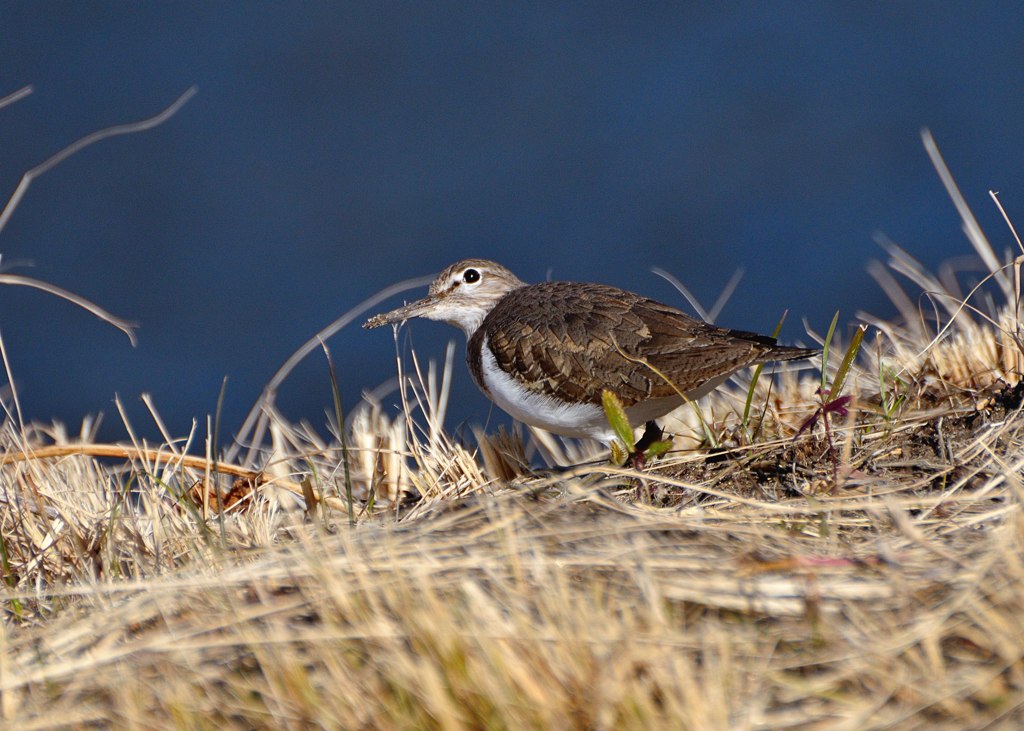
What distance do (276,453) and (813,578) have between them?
3383mm

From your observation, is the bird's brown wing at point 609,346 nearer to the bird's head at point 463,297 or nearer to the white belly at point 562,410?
the white belly at point 562,410

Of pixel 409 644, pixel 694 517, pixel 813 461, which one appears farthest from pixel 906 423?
pixel 409 644

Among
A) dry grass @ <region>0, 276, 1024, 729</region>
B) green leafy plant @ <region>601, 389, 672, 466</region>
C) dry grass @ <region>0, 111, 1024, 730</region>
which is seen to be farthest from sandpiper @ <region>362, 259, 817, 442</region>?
dry grass @ <region>0, 276, 1024, 729</region>

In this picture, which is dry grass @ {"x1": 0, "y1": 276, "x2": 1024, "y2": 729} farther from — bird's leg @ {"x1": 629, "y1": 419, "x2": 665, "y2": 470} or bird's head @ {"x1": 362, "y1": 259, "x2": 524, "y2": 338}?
bird's head @ {"x1": 362, "y1": 259, "x2": 524, "y2": 338}

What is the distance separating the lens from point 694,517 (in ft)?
10.7

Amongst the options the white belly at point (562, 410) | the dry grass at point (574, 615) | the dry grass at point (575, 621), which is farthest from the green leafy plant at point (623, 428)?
the white belly at point (562, 410)

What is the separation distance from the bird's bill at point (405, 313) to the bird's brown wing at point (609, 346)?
0.81 m

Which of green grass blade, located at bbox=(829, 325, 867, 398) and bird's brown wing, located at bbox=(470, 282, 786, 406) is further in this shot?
bird's brown wing, located at bbox=(470, 282, 786, 406)

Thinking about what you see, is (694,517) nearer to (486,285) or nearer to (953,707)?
(953,707)

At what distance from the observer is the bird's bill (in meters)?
6.20

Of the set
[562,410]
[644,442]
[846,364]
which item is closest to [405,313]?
[562,410]

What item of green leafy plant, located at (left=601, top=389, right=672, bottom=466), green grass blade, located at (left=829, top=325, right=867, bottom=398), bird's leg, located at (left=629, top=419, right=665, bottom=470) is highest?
green grass blade, located at (left=829, top=325, right=867, bottom=398)

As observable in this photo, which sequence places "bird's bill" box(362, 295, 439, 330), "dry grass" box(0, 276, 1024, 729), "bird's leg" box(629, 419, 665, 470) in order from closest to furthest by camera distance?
1. "dry grass" box(0, 276, 1024, 729)
2. "bird's leg" box(629, 419, 665, 470)
3. "bird's bill" box(362, 295, 439, 330)

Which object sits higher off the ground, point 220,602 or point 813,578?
point 813,578
